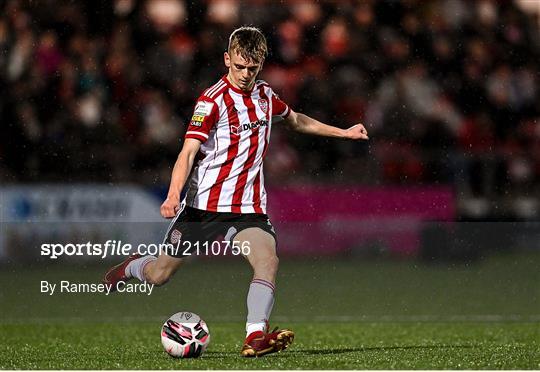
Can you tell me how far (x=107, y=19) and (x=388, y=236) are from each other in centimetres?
427

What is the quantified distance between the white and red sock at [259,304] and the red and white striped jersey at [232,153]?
1.50ft

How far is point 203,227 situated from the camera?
22.2ft

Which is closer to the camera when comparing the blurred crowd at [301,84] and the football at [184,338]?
the football at [184,338]

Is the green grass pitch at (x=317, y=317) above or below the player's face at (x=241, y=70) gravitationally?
below

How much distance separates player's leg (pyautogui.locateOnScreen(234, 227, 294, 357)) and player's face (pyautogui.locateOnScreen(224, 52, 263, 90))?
774mm

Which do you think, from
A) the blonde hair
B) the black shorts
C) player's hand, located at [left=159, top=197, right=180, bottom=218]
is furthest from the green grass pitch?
the blonde hair

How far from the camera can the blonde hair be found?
6.44 meters

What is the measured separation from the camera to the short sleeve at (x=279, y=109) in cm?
693

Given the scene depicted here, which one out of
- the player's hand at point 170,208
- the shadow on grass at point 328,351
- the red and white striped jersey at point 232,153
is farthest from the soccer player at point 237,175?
the player's hand at point 170,208

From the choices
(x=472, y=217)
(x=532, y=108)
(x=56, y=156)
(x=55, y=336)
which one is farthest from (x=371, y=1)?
(x=55, y=336)

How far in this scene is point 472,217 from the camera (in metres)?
13.4

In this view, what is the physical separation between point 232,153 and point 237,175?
123 millimetres

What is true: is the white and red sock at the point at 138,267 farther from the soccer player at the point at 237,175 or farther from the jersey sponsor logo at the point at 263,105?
the jersey sponsor logo at the point at 263,105

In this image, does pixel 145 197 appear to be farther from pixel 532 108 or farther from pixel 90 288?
pixel 532 108
